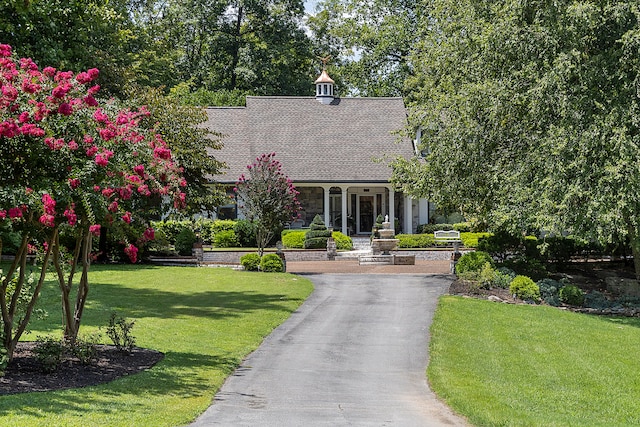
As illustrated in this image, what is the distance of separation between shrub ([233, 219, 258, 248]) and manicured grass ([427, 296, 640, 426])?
16630mm

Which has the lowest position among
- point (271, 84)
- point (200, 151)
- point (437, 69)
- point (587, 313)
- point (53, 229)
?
point (587, 313)

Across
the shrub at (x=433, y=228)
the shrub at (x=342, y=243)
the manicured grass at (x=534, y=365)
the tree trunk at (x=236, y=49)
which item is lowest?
the manicured grass at (x=534, y=365)

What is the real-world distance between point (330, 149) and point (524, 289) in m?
20.5

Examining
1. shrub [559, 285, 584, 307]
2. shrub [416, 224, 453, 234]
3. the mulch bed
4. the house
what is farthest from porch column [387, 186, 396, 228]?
the mulch bed

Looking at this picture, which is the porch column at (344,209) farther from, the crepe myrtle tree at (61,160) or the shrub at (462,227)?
the crepe myrtle tree at (61,160)

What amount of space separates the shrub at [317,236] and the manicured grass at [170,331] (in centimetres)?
809

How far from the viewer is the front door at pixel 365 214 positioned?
142 ft

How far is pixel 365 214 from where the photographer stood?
4328 cm

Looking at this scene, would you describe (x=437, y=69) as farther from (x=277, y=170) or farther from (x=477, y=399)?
(x=477, y=399)

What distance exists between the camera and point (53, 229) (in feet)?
39.0

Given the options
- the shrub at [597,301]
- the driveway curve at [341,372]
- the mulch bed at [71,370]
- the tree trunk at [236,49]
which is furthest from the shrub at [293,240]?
the mulch bed at [71,370]

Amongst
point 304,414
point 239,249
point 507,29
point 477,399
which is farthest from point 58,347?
→ point 239,249

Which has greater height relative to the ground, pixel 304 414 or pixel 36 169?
pixel 36 169

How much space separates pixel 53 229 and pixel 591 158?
48.9ft
